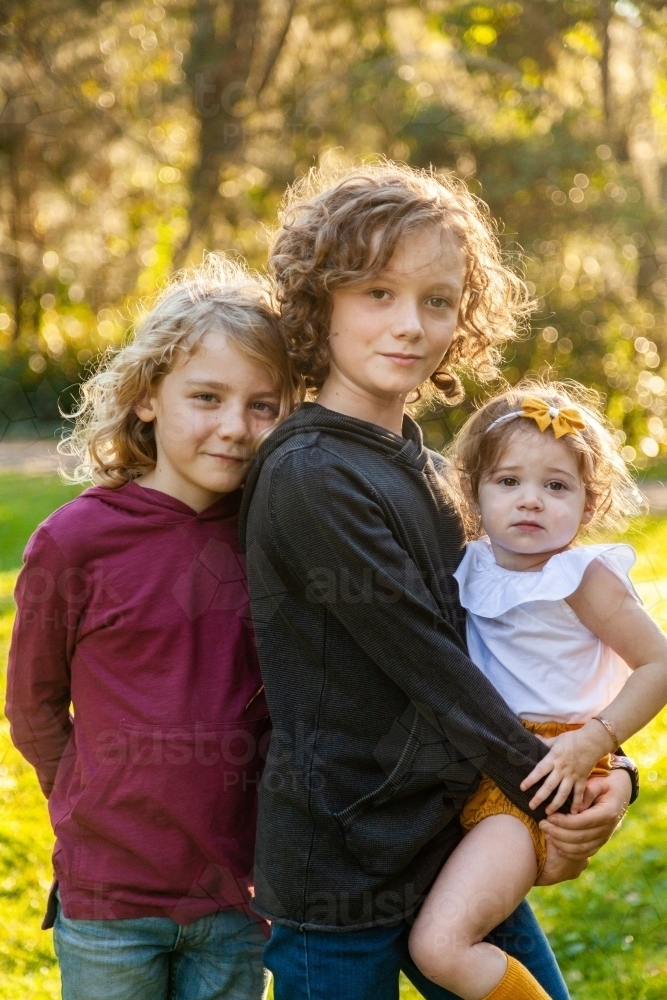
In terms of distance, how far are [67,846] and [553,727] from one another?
764 mm

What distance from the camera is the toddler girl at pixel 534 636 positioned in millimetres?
1478

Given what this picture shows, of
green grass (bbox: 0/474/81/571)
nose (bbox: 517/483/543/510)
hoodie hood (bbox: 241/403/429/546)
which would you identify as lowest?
green grass (bbox: 0/474/81/571)

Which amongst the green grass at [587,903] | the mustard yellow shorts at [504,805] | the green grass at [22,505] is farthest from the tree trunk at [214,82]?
the mustard yellow shorts at [504,805]

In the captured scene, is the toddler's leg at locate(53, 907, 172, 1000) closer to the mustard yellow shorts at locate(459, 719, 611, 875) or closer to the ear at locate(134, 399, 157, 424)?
the mustard yellow shorts at locate(459, 719, 611, 875)

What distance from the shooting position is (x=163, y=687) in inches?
64.5

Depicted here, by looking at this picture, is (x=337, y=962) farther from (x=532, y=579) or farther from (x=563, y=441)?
(x=563, y=441)

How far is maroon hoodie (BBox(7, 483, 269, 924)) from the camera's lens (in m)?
1.62

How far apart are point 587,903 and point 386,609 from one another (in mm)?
1915

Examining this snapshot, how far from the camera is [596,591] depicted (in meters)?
1.58

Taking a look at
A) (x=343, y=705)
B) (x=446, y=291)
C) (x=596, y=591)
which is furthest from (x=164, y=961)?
(x=446, y=291)

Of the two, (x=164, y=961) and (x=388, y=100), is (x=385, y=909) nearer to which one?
(x=164, y=961)

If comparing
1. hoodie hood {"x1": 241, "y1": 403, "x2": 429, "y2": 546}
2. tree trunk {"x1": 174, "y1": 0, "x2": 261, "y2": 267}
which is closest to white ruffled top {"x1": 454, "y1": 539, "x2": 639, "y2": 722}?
hoodie hood {"x1": 241, "y1": 403, "x2": 429, "y2": 546}

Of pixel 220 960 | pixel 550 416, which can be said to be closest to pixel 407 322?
pixel 550 416

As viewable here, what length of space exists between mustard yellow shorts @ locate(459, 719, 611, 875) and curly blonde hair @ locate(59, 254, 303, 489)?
63 centimetres
